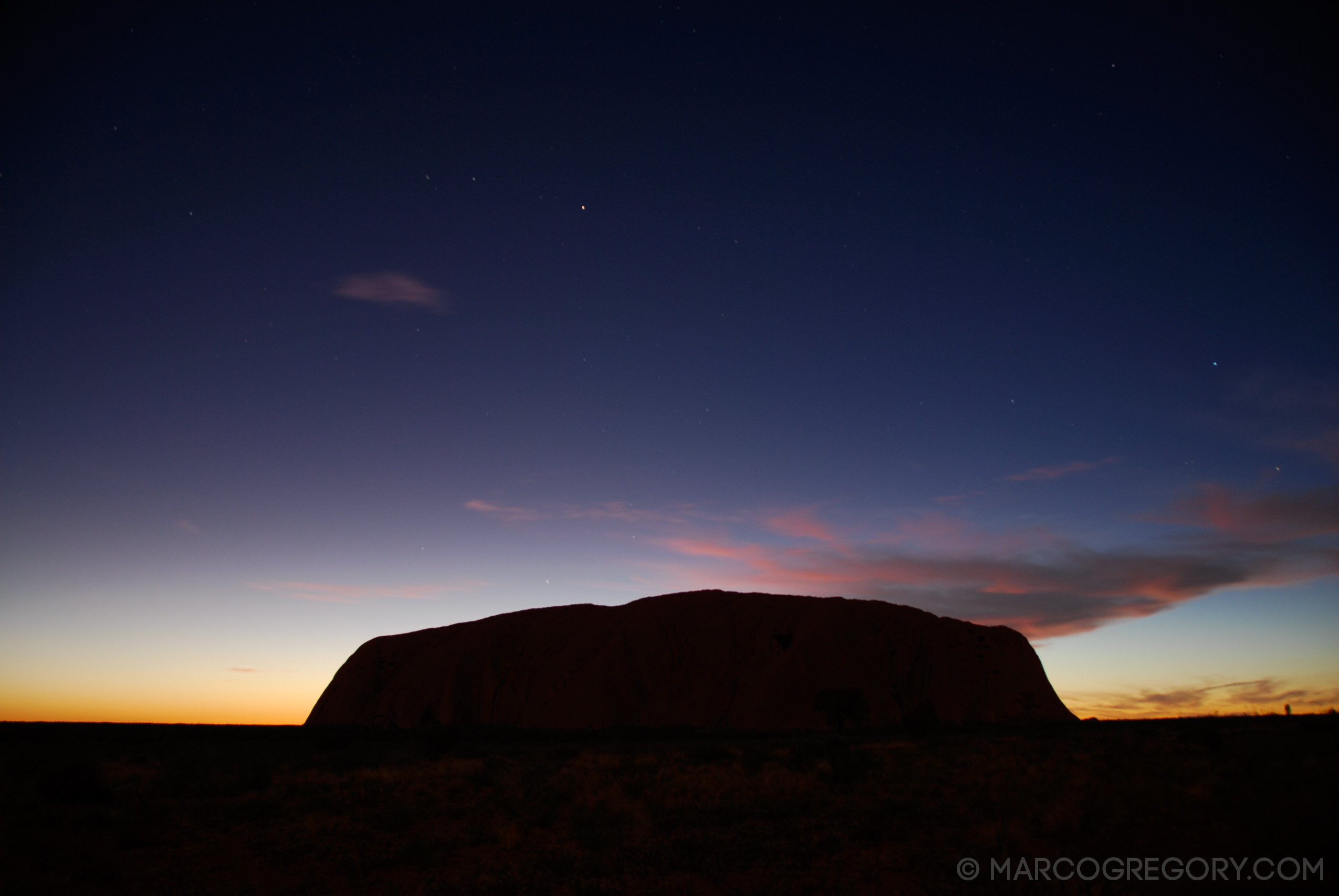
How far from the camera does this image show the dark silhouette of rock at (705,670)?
62.3 m

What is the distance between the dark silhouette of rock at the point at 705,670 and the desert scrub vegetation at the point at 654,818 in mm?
39026

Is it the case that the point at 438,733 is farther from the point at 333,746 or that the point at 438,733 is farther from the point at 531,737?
the point at 531,737

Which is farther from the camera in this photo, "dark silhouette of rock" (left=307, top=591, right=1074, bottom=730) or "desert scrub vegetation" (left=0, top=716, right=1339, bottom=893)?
"dark silhouette of rock" (left=307, top=591, right=1074, bottom=730)

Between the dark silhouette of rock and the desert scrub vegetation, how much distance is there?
3903 cm

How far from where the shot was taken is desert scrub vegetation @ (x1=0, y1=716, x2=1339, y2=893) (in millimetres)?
8656

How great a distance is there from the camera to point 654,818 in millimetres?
13484

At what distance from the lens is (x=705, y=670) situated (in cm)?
6788

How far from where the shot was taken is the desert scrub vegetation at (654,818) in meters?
8.66

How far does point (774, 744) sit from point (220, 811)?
80.6 feet

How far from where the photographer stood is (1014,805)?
43.1 feet

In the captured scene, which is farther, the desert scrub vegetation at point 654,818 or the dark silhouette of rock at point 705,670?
the dark silhouette of rock at point 705,670

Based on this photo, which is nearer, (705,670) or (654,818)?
(654,818)

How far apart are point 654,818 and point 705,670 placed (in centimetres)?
5638

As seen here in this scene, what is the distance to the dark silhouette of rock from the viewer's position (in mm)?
62281
